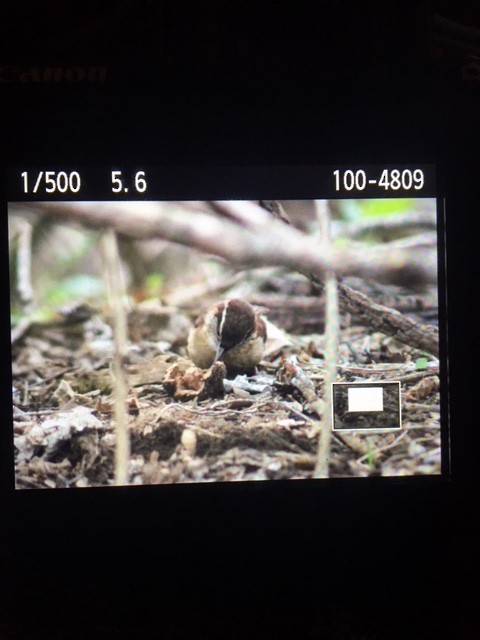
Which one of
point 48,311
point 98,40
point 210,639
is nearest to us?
point 210,639

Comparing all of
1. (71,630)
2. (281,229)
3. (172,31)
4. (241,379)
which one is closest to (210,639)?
(71,630)


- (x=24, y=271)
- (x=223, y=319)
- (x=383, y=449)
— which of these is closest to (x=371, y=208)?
(x=223, y=319)

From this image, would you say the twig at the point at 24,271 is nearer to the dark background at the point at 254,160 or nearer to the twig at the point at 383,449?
the dark background at the point at 254,160

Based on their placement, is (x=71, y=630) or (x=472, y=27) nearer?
(x=71, y=630)

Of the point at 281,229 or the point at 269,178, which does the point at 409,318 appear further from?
the point at 269,178

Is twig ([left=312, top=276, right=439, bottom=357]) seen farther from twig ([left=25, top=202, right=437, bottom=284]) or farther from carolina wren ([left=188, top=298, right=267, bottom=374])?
carolina wren ([left=188, top=298, right=267, bottom=374])

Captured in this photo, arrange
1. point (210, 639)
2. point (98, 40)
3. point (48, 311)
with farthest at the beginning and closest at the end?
point (98, 40) < point (48, 311) < point (210, 639)

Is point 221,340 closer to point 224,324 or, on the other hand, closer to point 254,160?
point 224,324
